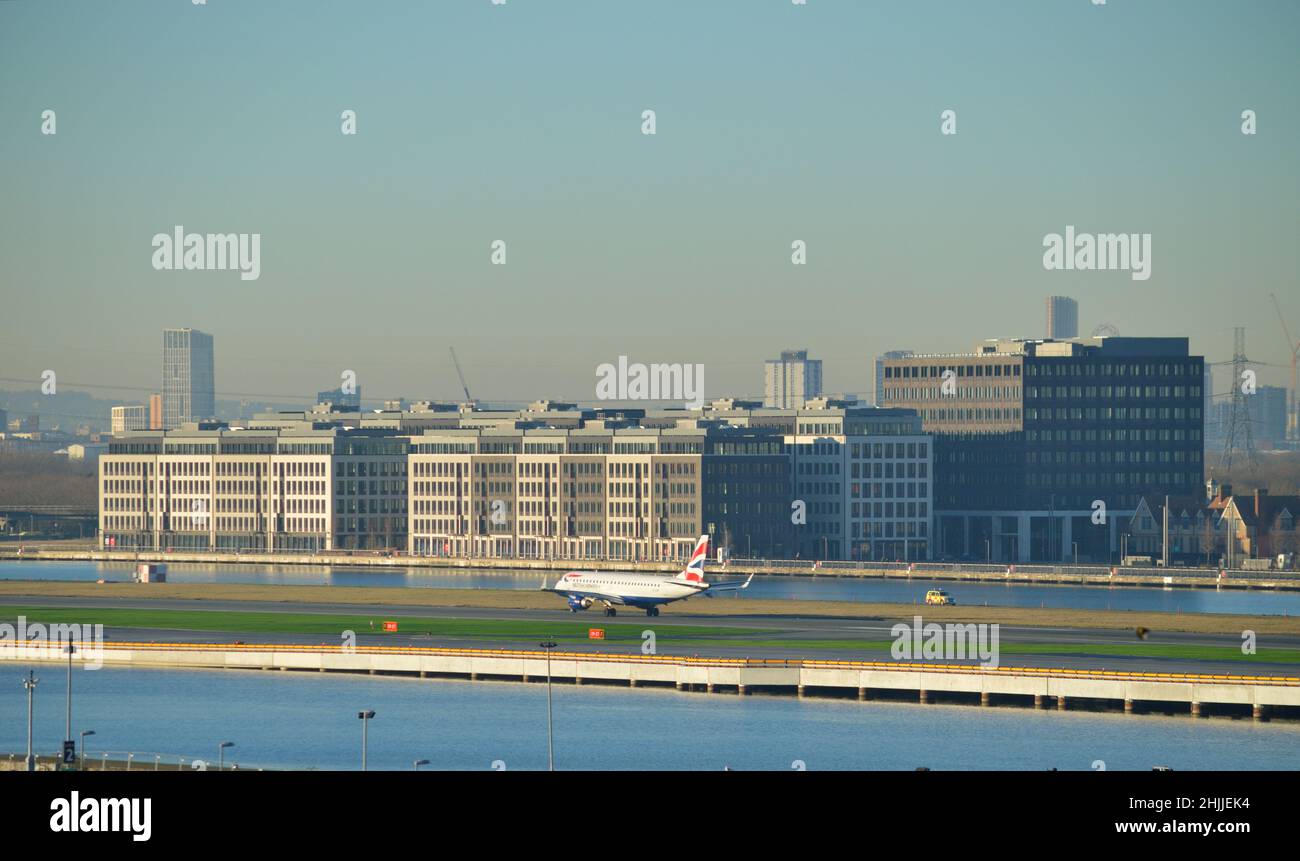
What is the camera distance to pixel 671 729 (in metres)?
98.9

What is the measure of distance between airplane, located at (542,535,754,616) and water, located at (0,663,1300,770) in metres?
38.3

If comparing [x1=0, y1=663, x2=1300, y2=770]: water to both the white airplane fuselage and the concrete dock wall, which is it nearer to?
the concrete dock wall

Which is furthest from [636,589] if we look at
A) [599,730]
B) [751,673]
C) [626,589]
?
[599,730]

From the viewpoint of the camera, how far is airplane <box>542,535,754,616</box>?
157 meters

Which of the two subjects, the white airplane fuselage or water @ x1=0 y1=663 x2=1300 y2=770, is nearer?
water @ x1=0 y1=663 x2=1300 y2=770

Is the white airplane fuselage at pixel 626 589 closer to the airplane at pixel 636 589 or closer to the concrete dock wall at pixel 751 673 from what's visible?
the airplane at pixel 636 589

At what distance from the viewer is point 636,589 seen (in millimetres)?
157875

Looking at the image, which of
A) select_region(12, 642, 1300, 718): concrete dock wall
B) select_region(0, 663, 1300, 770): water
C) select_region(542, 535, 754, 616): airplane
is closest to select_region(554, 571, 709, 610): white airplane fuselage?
select_region(542, 535, 754, 616): airplane

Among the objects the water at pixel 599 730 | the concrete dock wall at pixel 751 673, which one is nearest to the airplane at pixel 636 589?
the concrete dock wall at pixel 751 673

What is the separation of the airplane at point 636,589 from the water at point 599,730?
38.3 meters

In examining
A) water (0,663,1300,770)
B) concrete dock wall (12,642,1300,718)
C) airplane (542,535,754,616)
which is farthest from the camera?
airplane (542,535,754,616)
